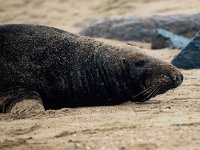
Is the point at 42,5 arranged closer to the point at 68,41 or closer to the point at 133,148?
the point at 68,41

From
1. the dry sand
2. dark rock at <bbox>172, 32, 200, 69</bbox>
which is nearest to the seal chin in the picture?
the dry sand

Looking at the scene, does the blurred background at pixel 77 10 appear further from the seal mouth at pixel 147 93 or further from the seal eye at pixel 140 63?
the seal mouth at pixel 147 93

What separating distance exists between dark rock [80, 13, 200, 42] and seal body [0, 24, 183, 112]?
18.3 feet

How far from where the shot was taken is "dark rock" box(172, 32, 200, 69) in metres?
7.36

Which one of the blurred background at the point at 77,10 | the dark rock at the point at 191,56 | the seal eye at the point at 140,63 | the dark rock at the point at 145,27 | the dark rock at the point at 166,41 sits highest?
the blurred background at the point at 77,10

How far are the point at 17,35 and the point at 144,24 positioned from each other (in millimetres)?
6273

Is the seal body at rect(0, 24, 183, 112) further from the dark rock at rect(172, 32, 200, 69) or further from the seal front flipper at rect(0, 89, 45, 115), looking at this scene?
the dark rock at rect(172, 32, 200, 69)

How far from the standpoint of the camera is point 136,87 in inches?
209

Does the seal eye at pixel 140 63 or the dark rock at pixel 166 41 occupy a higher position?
the dark rock at pixel 166 41

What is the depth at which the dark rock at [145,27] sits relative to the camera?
10945 mm

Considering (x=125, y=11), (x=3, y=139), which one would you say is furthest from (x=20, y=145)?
(x=125, y=11)

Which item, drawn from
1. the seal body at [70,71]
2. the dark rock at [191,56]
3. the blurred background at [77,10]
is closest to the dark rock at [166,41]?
the dark rock at [191,56]

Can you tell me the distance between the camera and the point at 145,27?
11172mm

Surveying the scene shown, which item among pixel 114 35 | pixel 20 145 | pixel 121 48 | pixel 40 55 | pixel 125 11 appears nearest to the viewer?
pixel 20 145
